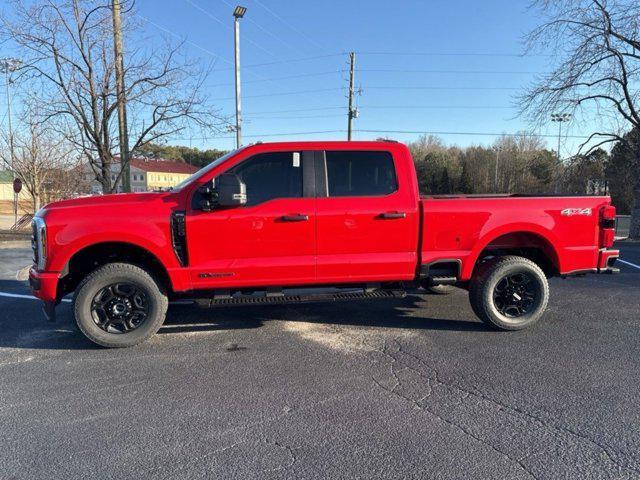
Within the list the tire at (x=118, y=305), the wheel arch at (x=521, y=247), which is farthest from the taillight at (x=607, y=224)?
the tire at (x=118, y=305)

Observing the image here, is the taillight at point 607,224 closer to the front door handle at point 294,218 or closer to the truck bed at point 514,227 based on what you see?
the truck bed at point 514,227

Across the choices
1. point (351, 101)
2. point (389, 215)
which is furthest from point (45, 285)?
point (351, 101)

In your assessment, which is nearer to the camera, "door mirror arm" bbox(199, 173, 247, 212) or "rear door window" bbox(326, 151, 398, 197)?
"door mirror arm" bbox(199, 173, 247, 212)

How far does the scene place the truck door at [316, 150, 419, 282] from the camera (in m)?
4.70

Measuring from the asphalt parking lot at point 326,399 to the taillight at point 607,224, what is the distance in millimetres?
1016

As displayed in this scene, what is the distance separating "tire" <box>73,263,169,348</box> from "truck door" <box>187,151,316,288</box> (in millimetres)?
492

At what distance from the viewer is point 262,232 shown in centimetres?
458

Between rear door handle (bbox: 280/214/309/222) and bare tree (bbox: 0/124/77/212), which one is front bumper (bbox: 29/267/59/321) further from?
bare tree (bbox: 0/124/77/212)

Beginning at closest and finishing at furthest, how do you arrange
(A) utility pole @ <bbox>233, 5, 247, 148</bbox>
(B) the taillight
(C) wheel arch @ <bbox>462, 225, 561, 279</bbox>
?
(C) wheel arch @ <bbox>462, 225, 561, 279</bbox>
(B) the taillight
(A) utility pole @ <bbox>233, 5, 247, 148</bbox>

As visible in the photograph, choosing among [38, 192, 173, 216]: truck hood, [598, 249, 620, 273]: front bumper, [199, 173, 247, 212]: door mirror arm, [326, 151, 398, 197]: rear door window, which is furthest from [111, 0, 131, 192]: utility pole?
[598, 249, 620, 273]: front bumper

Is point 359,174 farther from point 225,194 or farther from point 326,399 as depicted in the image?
point 326,399

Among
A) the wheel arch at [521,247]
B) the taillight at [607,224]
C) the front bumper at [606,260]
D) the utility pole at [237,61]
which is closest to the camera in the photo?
the wheel arch at [521,247]

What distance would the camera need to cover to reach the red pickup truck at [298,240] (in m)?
4.43

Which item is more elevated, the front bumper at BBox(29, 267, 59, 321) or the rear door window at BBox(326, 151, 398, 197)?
the rear door window at BBox(326, 151, 398, 197)
